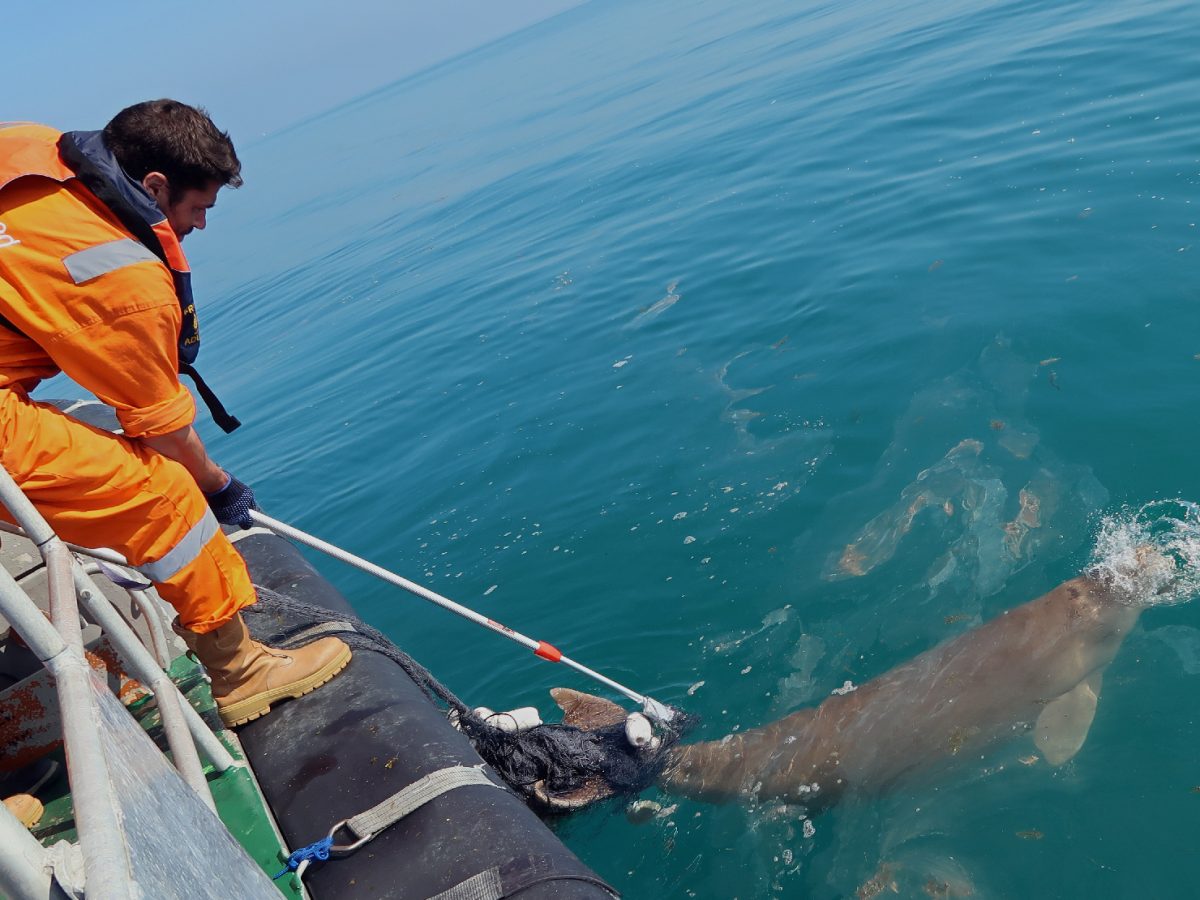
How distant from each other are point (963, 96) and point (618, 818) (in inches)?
534

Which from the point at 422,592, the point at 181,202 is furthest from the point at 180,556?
the point at 422,592

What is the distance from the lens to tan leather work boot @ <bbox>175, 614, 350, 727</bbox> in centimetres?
430

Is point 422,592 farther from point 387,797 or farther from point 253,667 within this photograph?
point 387,797

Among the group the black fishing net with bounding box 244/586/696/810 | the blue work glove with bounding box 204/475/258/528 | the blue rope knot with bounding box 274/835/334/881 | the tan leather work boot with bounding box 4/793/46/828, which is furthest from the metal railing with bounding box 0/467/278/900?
the black fishing net with bounding box 244/586/696/810

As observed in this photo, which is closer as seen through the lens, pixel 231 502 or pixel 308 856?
pixel 308 856

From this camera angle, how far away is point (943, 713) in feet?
17.7

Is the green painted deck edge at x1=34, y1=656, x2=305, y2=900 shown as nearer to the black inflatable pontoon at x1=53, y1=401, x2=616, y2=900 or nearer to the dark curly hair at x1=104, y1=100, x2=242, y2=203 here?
the black inflatable pontoon at x1=53, y1=401, x2=616, y2=900

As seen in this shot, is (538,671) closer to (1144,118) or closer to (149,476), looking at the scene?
(149,476)

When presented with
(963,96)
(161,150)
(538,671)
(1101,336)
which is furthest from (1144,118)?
(161,150)

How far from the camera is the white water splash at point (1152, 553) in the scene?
18.4 feet

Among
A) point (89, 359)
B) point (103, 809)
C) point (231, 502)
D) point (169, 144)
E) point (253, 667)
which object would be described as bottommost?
point (253, 667)

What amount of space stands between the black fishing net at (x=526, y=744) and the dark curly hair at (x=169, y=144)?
2402 millimetres

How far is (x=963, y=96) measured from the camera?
15172mm

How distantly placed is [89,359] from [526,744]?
2.97 metres
